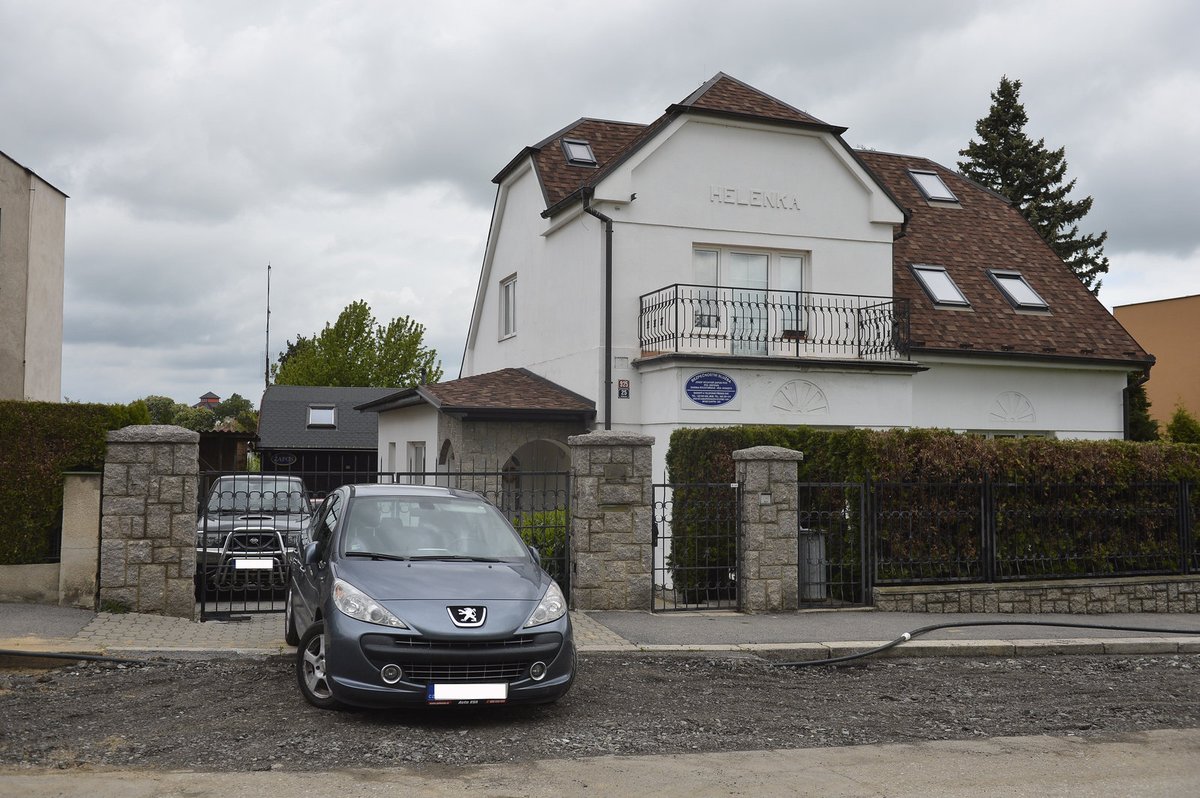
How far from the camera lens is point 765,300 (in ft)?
62.7

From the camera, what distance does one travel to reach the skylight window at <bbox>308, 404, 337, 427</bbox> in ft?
133

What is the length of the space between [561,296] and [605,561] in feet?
29.8

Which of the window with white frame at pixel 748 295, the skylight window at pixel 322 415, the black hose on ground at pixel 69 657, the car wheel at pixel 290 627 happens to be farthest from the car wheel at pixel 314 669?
the skylight window at pixel 322 415

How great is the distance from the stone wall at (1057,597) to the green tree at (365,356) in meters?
44.2

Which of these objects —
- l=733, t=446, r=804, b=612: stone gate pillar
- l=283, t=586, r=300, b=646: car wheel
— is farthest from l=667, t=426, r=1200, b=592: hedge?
l=283, t=586, r=300, b=646: car wheel

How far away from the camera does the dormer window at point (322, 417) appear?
133 ft

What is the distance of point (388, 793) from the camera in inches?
227

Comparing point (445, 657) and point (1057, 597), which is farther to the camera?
point (1057, 597)

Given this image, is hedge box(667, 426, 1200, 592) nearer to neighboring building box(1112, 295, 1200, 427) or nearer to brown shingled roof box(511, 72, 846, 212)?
brown shingled roof box(511, 72, 846, 212)

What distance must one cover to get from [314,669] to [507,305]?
16844mm

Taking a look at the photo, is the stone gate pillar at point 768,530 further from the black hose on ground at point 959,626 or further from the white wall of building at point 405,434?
the white wall of building at point 405,434

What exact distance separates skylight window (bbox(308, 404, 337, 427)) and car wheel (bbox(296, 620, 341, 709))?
33516 millimetres

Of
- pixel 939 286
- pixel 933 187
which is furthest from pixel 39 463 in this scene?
pixel 933 187

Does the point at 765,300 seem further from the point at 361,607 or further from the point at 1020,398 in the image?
the point at 361,607
